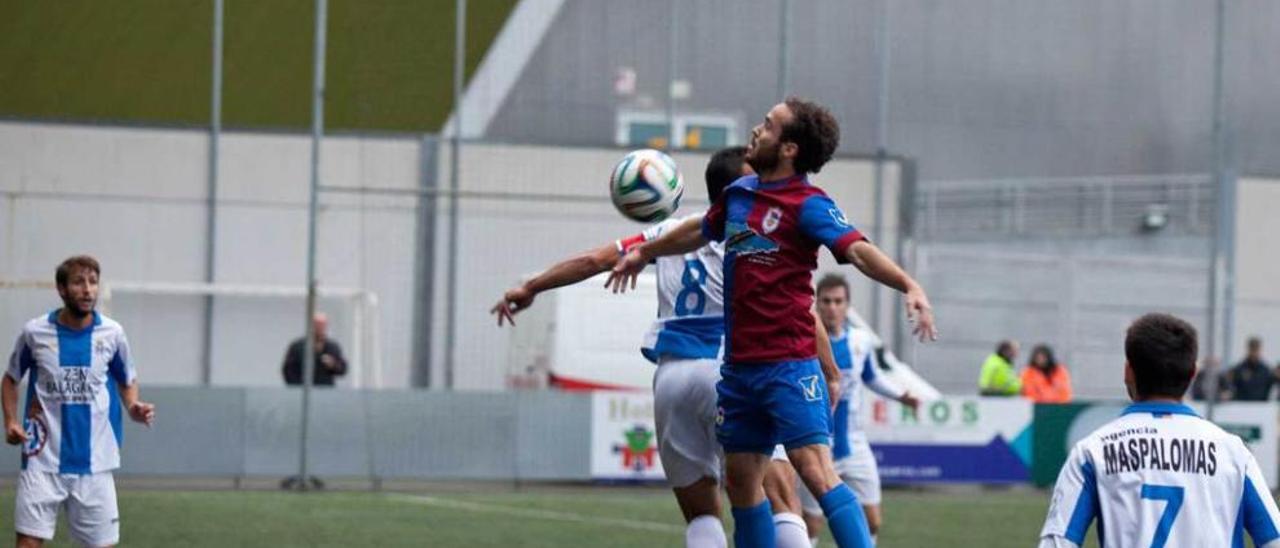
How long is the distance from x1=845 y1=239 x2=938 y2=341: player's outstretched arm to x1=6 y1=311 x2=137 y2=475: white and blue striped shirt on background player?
4.33m

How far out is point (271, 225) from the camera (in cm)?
2145

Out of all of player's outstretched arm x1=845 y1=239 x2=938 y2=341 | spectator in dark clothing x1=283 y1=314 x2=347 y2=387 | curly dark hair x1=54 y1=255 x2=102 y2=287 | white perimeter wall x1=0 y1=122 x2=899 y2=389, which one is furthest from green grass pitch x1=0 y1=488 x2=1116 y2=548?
player's outstretched arm x1=845 y1=239 x2=938 y2=341

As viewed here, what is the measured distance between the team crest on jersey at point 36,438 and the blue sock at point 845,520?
4.13 m

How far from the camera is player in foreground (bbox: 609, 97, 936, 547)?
7398 mm

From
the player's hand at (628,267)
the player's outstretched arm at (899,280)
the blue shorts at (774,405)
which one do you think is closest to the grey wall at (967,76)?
the player's hand at (628,267)

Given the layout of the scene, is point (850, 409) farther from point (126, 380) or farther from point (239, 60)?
point (239, 60)

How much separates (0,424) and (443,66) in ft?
17.2

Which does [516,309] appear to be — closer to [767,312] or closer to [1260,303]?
[767,312]

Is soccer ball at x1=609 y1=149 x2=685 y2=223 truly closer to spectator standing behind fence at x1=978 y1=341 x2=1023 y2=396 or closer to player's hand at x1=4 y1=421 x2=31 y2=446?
player's hand at x1=4 y1=421 x2=31 y2=446

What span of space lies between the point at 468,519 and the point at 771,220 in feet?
29.1

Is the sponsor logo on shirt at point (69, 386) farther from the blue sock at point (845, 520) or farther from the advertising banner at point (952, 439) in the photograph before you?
the advertising banner at point (952, 439)

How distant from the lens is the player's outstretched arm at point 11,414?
9.71 m

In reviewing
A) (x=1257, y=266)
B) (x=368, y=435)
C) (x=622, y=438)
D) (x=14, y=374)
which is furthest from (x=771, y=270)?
(x=1257, y=266)

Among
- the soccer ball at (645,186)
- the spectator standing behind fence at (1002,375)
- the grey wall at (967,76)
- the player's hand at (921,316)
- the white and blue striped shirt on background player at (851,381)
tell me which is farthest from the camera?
the spectator standing behind fence at (1002,375)
